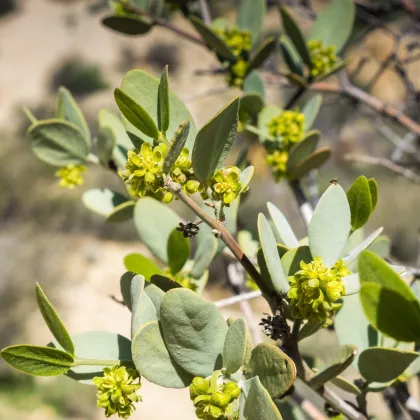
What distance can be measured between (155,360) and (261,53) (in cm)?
69

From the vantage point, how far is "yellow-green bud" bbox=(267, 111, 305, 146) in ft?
3.03

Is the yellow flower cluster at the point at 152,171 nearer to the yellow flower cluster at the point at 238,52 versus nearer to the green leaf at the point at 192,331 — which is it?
the green leaf at the point at 192,331

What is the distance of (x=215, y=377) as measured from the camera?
0.51 m

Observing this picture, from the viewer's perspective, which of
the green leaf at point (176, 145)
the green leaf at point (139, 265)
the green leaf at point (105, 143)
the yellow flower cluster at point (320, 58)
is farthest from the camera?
the yellow flower cluster at point (320, 58)

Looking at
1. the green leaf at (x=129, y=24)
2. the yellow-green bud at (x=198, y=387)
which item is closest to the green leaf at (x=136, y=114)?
the yellow-green bud at (x=198, y=387)

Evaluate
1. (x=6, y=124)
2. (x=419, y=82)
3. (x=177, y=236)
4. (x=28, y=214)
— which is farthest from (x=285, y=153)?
(x=6, y=124)

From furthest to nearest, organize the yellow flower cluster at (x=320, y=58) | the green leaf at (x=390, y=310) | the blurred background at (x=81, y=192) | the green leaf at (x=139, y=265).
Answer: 1. the blurred background at (x=81, y=192)
2. the yellow flower cluster at (x=320, y=58)
3. the green leaf at (x=139, y=265)
4. the green leaf at (x=390, y=310)

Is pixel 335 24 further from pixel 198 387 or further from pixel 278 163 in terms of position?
pixel 198 387

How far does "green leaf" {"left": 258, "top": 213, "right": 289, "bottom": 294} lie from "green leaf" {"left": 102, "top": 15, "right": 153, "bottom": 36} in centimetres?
75

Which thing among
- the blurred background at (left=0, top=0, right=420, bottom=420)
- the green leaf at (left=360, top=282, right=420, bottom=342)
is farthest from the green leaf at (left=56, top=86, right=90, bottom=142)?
the blurred background at (left=0, top=0, right=420, bottom=420)

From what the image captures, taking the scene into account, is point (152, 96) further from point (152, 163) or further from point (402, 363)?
point (402, 363)

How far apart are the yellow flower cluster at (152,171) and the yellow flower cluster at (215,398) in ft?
0.57

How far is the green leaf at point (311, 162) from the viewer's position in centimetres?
84

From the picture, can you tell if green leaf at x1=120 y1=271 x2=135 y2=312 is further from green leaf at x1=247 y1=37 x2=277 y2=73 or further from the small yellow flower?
green leaf at x1=247 y1=37 x2=277 y2=73
